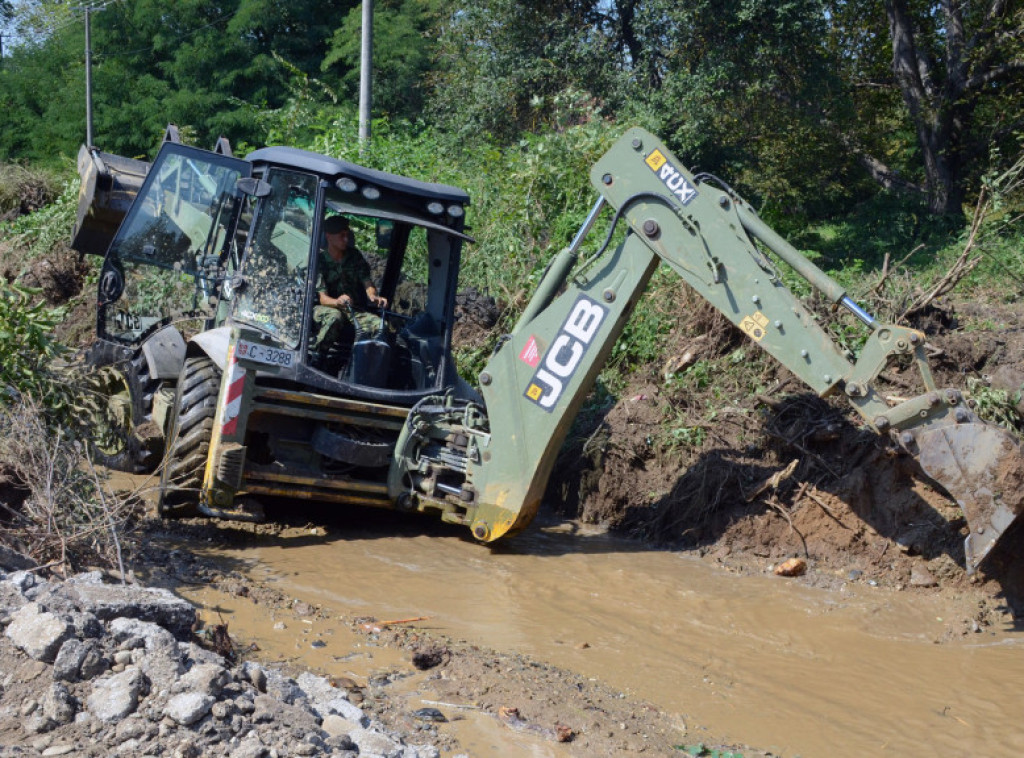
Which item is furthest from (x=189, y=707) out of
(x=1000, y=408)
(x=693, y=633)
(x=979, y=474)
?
(x=1000, y=408)

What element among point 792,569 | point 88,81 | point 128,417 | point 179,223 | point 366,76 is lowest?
point 792,569

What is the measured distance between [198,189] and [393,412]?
7.58 ft

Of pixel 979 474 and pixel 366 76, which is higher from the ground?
pixel 366 76

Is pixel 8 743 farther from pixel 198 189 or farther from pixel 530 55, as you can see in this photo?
pixel 530 55

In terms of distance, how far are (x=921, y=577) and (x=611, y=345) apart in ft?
8.17

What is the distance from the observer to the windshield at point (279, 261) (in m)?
6.93

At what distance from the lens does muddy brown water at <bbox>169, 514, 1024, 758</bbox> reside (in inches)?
184

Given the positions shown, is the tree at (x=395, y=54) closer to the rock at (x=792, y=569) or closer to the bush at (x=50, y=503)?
the rock at (x=792, y=569)

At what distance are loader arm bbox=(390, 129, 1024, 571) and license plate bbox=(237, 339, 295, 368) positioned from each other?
99cm

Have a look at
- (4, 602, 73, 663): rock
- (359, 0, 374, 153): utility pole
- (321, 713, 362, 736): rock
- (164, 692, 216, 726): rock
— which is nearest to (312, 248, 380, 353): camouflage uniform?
(4, 602, 73, 663): rock

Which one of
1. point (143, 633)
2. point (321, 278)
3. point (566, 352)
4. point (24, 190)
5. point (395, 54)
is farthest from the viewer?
point (395, 54)

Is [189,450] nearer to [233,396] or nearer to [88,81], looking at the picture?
[233,396]

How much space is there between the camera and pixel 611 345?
264 inches

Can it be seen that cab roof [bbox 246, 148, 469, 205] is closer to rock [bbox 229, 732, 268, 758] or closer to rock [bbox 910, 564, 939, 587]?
rock [bbox 910, 564, 939, 587]
